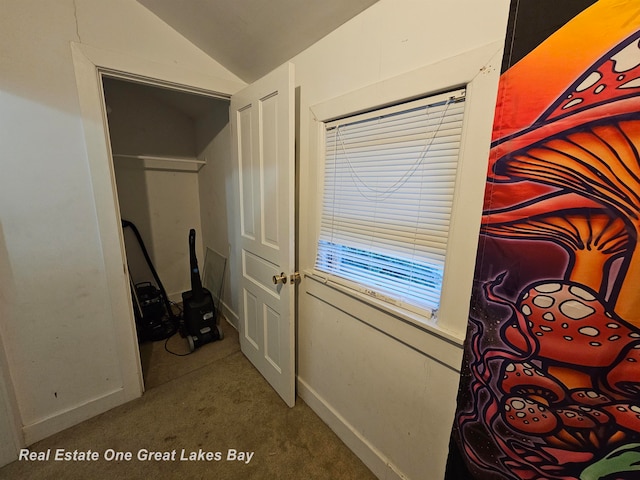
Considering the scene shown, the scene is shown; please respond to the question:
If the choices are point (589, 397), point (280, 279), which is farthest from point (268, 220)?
point (589, 397)

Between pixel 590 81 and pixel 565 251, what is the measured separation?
1.37 feet

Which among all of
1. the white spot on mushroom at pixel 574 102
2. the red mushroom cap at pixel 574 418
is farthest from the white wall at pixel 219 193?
the red mushroom cap at pixel 574 418

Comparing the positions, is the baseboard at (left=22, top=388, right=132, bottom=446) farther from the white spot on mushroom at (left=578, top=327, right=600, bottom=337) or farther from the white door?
the white spot on mushroom at (left=578, top=327, right=600, bottom=337)

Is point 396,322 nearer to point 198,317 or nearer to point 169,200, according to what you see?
point 198,317

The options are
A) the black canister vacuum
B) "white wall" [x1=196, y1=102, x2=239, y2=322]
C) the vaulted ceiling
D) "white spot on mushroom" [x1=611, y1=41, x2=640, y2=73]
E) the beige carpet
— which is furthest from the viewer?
"white wall" [x1=196, y1=102, x2=239, y2=322]

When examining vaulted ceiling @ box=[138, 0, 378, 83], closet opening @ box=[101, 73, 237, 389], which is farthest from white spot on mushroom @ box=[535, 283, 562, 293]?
closet opening @ box=[101, 73, 237, 389]

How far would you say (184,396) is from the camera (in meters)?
1.75

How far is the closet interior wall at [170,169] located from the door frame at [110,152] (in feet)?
2.34

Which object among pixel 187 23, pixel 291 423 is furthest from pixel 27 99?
pixel 291 423

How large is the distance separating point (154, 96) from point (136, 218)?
4.32ft

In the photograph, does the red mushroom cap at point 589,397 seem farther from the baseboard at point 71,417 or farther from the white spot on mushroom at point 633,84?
the baseboard at point 71,417

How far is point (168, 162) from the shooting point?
112 inches

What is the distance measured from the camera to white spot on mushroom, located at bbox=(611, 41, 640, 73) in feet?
1.79

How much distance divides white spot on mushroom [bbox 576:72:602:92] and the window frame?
0.19 metres
